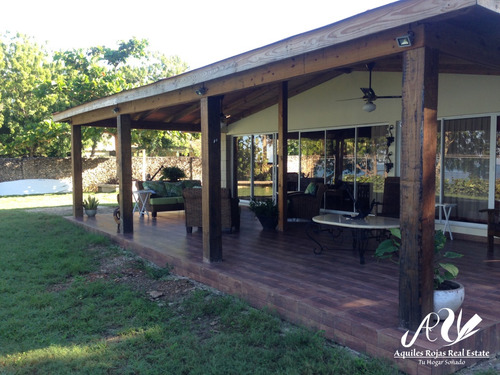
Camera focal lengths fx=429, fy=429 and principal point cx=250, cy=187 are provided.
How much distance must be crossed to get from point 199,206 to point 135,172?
12822 millimetres

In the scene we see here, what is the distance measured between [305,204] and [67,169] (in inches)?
566

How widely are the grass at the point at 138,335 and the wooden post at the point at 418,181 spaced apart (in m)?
0.56

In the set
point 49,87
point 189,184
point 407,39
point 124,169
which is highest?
point 49,87

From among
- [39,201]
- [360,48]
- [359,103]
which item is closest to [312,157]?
[359,103]

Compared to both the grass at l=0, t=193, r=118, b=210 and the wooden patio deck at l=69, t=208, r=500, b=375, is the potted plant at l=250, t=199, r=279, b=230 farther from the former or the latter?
the grass at l=0, t=193, r=118, b=210

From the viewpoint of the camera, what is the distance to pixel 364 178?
8703mm

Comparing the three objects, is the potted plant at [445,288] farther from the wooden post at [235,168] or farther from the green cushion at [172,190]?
the wooden post at [235,168]

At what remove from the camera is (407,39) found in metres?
2.96

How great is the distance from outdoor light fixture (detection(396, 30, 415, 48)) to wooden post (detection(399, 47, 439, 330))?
0.20 ft

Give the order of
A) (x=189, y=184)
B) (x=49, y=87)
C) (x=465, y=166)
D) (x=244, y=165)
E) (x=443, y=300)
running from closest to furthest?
(x=443, y=300) → (x=465, y=166) → (x=189, y=184) → (x=244, y=165) → (x=49, y=87)

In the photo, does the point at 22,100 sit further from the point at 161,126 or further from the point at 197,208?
the point at 197,208

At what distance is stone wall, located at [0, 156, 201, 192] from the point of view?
1808 cm

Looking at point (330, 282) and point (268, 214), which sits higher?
point (268, 214)

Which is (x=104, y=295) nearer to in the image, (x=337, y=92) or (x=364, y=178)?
(x=364, y=178)
